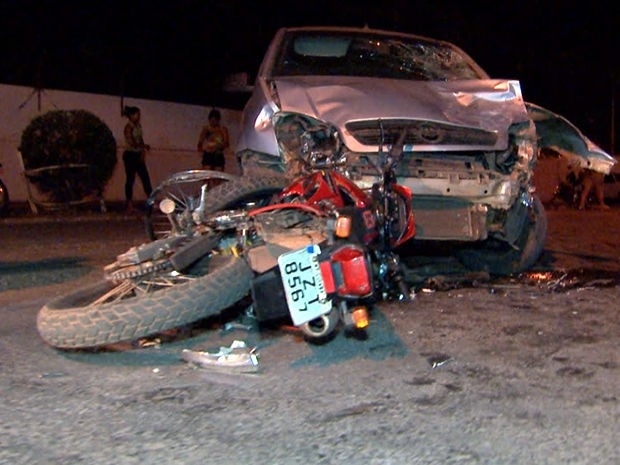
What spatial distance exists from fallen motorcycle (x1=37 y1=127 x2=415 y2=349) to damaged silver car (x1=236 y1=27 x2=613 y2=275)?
27.3 inches

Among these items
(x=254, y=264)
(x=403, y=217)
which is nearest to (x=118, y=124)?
(x=403, y=217)

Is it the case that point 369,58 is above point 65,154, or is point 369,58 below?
above

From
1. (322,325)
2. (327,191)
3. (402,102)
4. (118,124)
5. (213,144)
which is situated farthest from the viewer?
(118,124)

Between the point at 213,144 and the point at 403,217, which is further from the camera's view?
the point at 213,144

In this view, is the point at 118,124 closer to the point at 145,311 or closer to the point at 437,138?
the point at 437,138

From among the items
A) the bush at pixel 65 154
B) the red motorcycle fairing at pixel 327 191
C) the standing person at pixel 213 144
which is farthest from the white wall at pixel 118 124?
the red motorcycle fairing at pixel 327 191

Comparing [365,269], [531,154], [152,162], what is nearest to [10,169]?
[152,162]

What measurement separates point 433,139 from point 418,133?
0.11 metres

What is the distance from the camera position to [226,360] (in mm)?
4680

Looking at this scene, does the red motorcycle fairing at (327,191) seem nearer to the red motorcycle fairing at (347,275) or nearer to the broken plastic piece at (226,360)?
the red motorcycle fairing at (347,275)

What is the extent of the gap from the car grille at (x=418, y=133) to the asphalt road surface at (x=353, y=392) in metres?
1.11

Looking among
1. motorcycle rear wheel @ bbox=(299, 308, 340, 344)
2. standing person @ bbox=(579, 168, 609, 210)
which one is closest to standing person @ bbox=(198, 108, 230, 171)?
standing person @ bbox=(579, 168, 609, 210)

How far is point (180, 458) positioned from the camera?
3.43m

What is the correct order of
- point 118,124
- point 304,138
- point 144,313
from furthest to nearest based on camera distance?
1. point 118,124
2. point 304,138
3. point 144,313
